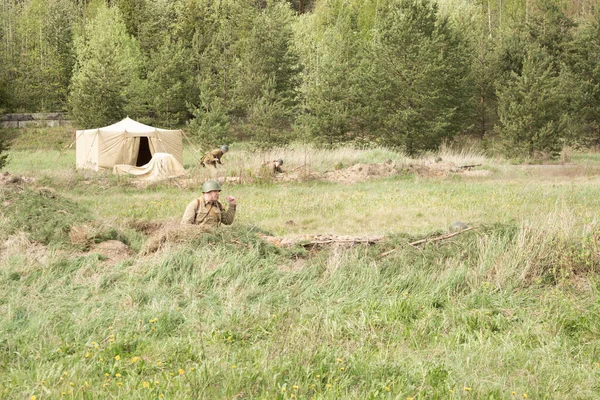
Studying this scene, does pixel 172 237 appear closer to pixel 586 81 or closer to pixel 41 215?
pixel 41 215

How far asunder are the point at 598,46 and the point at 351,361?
36670mm

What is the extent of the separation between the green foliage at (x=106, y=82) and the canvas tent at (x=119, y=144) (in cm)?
1422

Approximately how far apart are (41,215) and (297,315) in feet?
17.4

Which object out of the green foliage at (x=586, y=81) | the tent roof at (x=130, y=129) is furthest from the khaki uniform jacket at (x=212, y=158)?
the green foliage at (x=586, y=81)

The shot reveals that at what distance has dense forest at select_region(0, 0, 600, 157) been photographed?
31.4m

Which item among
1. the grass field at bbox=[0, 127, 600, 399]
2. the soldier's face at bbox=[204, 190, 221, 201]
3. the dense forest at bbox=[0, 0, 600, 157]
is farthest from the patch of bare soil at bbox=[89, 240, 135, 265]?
the dense forest at bbox=[0, 0, 600, 157]

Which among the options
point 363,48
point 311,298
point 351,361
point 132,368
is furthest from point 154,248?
point 363,48

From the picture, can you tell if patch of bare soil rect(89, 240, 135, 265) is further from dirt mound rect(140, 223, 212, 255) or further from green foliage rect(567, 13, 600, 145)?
green foliage rect(567, 13, 600, 145)

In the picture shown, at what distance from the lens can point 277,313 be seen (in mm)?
6223

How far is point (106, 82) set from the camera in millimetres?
39938

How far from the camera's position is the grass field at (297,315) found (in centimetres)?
464

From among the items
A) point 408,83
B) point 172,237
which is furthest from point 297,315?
point 408,83

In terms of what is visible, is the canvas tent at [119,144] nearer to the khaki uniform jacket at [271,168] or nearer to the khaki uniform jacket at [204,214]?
the khaki uniform jacket at [271,168]

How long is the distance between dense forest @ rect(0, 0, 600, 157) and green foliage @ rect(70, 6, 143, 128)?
0.34ft
